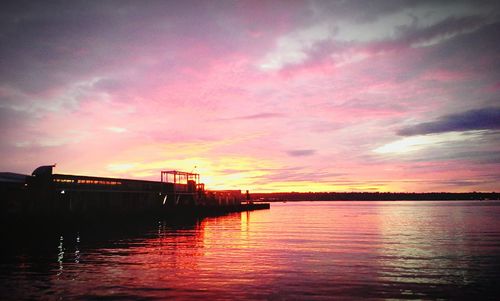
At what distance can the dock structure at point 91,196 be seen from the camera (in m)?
47.1

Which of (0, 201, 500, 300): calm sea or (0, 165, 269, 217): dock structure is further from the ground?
(0, 165, 269, 217): dock structure

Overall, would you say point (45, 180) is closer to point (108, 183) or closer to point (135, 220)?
point (108, 183)

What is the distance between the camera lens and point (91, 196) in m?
58.4

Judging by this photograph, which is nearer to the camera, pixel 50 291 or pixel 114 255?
pixel 50 291

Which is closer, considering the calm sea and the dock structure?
the calm sea

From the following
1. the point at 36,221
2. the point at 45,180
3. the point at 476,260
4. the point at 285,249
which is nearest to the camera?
the point at 476,260

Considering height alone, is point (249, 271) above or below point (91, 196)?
below

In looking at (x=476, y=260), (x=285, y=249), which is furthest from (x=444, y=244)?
(x=285, y=249)

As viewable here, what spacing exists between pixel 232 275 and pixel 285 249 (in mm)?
11054

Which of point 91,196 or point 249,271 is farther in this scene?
point 91,196

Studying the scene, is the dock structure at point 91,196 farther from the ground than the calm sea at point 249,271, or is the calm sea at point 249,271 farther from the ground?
the dock structure at point 91,196

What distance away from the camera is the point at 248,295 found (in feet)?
50.6

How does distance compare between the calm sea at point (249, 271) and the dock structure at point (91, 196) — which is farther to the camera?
the dock structure at point (91, 196)

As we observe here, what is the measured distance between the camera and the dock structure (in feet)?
155
